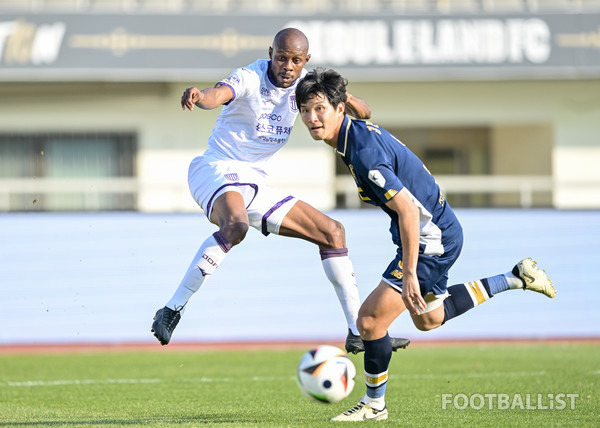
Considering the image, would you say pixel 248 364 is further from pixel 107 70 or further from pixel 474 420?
pixel 107 70

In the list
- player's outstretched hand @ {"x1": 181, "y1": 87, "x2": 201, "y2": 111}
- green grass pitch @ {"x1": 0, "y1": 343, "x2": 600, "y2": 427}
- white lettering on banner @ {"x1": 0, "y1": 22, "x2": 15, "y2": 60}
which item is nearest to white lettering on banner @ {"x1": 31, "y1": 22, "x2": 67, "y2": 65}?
white lettering on banner @ {"x1": 0, "y1": 22, "x2": 15, "y2": 60}

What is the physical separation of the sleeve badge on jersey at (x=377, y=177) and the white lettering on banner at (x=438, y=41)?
33.7 feet

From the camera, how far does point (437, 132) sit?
23062 millimetres

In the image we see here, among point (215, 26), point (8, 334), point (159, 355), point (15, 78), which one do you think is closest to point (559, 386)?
A: point (159, 355)

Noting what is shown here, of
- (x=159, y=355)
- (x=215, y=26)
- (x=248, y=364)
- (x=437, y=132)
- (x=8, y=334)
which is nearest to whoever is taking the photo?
(x=248, y=364)

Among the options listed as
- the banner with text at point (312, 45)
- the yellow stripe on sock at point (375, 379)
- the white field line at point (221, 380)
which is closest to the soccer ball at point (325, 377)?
the yellow stripe on sock at point (375, 379)

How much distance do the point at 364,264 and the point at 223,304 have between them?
7.11 feet

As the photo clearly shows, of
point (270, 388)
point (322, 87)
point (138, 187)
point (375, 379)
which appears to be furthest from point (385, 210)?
point (138, 187)

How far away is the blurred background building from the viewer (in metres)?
15.9

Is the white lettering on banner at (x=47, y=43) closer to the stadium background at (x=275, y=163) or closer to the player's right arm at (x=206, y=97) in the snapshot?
the stadium background at (x=275, y=163)

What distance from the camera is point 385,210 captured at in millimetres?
6289

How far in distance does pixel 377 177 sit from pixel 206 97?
1.36m

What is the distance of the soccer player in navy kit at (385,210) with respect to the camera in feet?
19.4

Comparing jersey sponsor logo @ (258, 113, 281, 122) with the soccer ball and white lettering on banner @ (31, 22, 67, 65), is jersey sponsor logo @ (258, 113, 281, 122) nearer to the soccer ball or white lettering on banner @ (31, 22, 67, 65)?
the soccer ball
